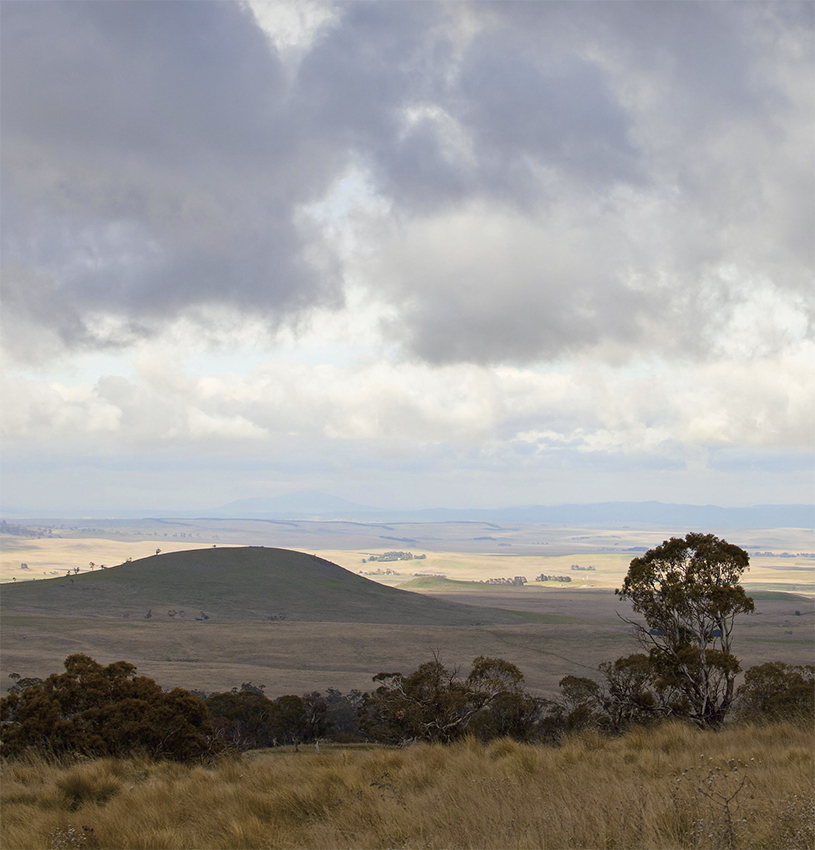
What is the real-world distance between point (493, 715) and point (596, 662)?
70.5 m

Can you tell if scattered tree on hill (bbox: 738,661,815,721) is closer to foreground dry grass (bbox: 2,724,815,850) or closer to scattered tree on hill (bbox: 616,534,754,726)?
scattered tree on hill (bbox: 616,534,754,726)

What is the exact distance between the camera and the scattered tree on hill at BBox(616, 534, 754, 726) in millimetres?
22297

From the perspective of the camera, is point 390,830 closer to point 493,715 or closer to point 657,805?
point 657,805

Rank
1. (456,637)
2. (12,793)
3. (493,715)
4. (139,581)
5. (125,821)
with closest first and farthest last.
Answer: (125,821)
(12,793)
(493,715)
(456,637)
(139,581)

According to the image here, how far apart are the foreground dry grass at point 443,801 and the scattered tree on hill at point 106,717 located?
9.59m

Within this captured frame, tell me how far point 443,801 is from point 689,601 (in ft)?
55.2

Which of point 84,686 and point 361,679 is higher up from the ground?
point 84,686

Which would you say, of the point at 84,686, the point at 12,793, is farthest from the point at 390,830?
the point at 84,686

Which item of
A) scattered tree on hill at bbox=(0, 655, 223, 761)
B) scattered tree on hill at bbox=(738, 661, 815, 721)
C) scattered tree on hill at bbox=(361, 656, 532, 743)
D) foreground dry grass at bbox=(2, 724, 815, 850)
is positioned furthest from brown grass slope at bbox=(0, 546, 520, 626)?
foreground dry grass at bbox=(2, 724, 815, 850)

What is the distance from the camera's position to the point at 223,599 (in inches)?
6890

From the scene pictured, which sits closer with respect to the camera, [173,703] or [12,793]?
[12,793]

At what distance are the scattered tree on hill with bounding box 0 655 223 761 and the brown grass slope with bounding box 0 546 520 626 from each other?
426 feet

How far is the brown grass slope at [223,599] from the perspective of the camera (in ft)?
514

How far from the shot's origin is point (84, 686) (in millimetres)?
23828
